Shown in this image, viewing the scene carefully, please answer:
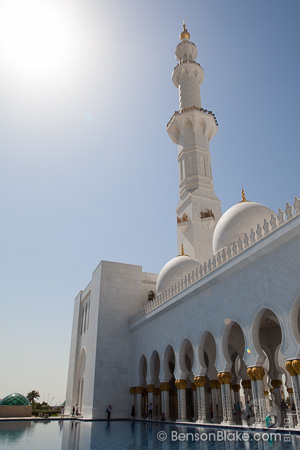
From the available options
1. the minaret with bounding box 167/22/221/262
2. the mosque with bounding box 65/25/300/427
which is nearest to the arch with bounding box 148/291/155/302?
the mosque with bounding box 65/25/300/427

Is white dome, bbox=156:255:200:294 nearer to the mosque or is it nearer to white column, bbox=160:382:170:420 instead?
the mosque

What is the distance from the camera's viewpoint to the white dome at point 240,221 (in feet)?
40.0

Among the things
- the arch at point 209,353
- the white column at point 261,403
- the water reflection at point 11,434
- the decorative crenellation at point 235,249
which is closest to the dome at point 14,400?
the water reflection at point 11,434

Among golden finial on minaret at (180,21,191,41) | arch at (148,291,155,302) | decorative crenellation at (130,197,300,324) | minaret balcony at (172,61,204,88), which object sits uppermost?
golden finial on minaret at (180,21,191,41)

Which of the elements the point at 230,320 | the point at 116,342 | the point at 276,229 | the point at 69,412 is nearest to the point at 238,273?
the point at 230,320

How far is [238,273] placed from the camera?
9.86 metres

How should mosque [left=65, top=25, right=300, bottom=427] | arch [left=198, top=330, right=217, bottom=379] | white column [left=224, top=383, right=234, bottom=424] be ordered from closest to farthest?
mosque [left=65, top=25, right=300, bottom=427] < white column [left=224, top=383, right=234, bottom=424] < arch [left=198, top=330, right=217, bottom=379]

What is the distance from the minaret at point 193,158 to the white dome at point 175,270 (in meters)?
1.34

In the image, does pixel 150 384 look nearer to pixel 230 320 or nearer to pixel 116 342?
pixel 116 342

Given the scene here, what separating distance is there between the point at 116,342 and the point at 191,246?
5.67 m

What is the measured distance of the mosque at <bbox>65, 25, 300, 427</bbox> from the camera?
863 centimetres

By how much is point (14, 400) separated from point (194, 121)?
18262 millimetres

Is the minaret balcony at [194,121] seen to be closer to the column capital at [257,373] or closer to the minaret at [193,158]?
the minaret at [193,158]

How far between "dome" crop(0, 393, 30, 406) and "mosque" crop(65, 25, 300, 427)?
266 centimetres
